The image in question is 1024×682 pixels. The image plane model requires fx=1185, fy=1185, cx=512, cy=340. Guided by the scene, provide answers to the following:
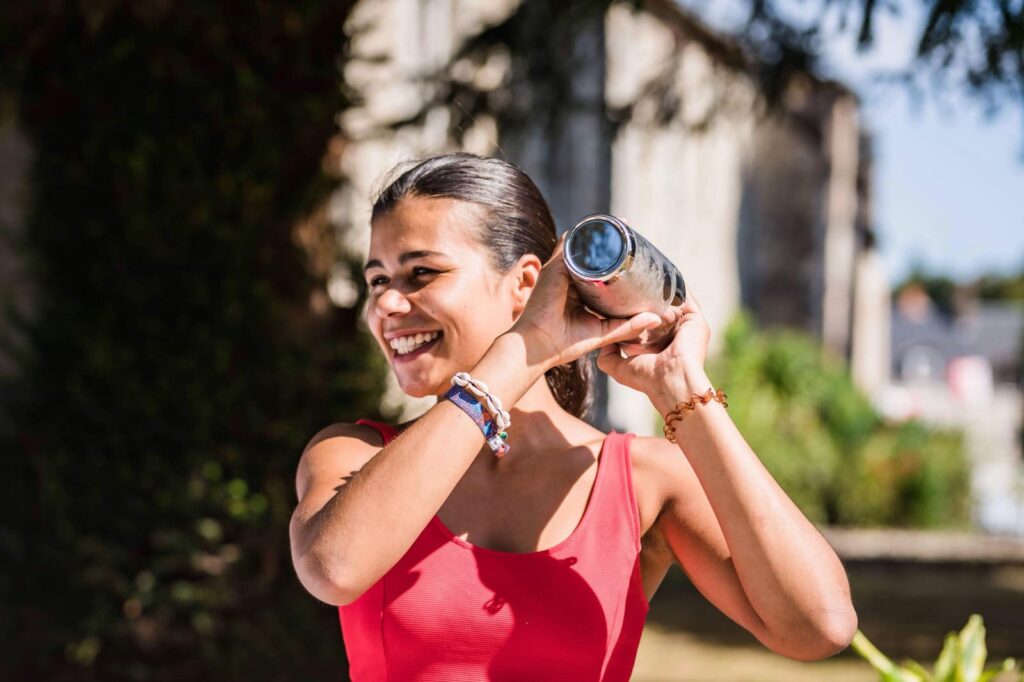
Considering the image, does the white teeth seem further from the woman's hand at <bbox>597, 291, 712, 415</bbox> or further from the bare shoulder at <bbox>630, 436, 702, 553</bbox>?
the bare shoulder at <bbox>630, 436, 702, 553</bbox>

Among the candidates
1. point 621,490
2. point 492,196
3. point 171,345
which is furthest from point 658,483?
point 171,345

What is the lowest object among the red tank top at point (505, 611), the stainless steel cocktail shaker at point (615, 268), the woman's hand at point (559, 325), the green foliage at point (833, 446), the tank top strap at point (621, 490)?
the green foliage at point (833, 446)

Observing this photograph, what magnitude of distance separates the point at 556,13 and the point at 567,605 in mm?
4174

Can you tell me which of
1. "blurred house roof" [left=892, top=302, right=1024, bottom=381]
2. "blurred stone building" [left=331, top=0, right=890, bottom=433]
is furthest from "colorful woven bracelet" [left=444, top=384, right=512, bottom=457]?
"blurred house roof" [left=892, top=302, right=1024, bottom=381]

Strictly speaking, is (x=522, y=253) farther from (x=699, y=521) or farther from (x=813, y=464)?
(x=813, y=464)

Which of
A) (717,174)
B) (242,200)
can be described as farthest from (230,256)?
(717,174)

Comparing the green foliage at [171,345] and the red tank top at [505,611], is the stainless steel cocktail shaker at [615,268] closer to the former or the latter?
the red tank top at [505,611]

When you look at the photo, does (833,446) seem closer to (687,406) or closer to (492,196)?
(492,196)

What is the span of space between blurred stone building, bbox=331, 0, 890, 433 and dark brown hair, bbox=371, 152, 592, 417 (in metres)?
A: 0.45

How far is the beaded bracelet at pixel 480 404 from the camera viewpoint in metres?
1.81

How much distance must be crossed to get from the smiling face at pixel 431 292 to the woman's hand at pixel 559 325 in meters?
0.22

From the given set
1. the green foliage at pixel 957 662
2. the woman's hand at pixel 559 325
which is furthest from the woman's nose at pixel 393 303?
the green foliage at pixel 957 662

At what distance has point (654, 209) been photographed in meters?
19.8

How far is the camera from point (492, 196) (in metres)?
2.16
